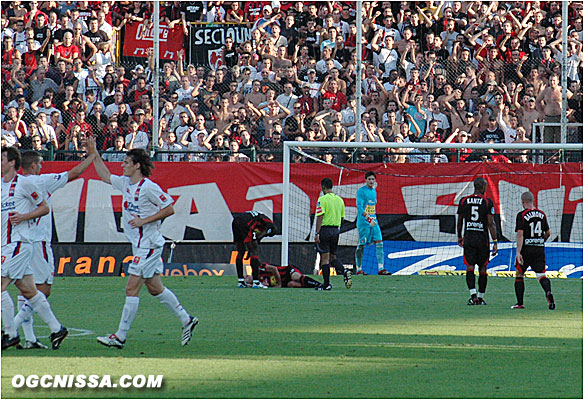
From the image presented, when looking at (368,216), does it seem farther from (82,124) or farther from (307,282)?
(82,124)

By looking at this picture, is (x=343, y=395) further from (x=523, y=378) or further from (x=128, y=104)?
(x=128, y=104)

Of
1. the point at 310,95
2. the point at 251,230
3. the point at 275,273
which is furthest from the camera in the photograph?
the point at 310,95

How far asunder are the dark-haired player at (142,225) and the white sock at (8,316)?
92 cm

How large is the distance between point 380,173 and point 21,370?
12.9 meters

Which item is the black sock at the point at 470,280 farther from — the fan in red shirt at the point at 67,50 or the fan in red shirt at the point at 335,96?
the fan in red shirt at the point at 67,50

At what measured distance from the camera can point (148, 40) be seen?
21.2 meters

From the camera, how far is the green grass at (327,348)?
25.4 ft

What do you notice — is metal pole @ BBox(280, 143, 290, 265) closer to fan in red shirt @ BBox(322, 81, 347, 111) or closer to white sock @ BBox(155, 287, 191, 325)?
fan in red shirt @ BBox(322, 81, 347, 111)

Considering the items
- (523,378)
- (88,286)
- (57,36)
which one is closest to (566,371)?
(523,378)

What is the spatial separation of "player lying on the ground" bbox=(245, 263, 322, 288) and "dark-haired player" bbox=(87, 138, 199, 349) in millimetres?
7217

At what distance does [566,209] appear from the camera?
66.5ft

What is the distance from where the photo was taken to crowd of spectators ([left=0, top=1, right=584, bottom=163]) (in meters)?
20.3

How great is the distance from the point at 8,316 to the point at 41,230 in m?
0.93

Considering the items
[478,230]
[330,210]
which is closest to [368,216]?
[330,210]
